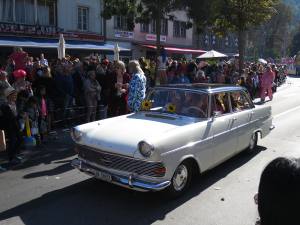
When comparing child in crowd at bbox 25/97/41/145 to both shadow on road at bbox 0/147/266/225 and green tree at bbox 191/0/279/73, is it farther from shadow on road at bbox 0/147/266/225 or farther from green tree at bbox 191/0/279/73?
green tree at bbox 191/0/279/73

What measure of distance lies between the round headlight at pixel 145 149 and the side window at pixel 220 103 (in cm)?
184

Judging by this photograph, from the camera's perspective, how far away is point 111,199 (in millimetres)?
5809

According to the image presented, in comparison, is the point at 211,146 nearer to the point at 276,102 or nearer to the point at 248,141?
the point at 248,141

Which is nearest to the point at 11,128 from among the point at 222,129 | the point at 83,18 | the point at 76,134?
the point at 76,134

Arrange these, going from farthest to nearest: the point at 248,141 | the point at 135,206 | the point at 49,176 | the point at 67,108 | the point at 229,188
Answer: the point at 67,108, the point at 248,141, the point at 49,176, the point at 229,188, the point at 135,206

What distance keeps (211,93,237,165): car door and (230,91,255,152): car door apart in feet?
0.58

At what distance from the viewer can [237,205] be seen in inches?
221

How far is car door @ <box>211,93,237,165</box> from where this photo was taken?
262 inches

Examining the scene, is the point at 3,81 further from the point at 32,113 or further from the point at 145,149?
the point at 145,149

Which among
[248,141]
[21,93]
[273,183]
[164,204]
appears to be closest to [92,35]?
[21,93]

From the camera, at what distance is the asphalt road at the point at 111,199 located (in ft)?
16.8

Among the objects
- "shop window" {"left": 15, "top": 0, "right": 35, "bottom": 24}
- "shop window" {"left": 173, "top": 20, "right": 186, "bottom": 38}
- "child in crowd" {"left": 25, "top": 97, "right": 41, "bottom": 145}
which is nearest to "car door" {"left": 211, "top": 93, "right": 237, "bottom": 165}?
"child in crowd" {"left": 25, "top": 97, "right": 41, "bottom": 145}

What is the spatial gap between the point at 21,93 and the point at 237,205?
538cm

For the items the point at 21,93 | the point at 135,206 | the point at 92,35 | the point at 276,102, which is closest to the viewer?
the point at 135,206
